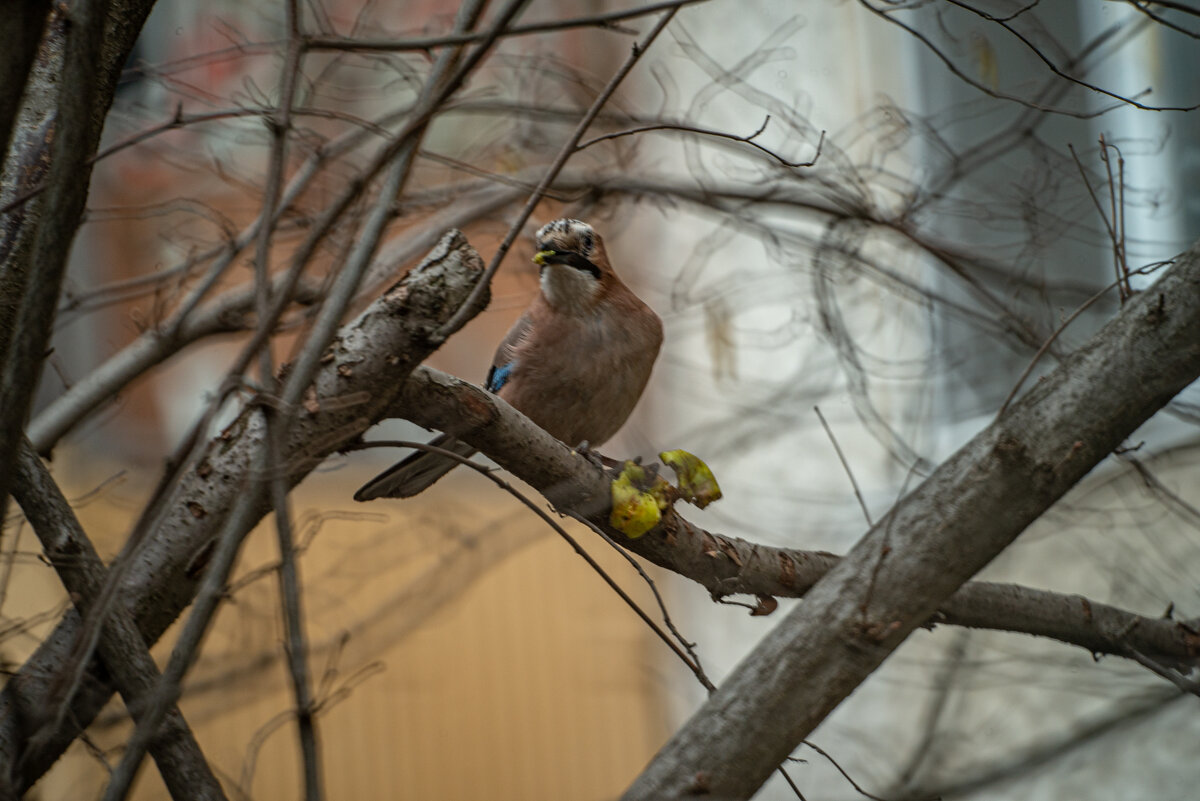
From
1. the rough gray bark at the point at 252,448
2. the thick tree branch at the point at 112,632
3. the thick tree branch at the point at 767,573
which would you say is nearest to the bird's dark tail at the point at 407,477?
the thick tree branch at the point at 767,573

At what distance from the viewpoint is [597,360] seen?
2.58m

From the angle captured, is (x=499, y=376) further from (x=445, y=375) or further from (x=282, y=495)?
(x=282, y=495)

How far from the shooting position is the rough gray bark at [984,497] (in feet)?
5.01

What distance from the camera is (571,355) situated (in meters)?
2.57

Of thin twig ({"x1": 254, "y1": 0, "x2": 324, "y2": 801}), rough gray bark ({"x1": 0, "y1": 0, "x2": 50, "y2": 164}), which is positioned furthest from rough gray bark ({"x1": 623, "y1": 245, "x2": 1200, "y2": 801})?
rough gray bark ({"x1": 0, "y1": 0, "x2": 50, "y2": 164})

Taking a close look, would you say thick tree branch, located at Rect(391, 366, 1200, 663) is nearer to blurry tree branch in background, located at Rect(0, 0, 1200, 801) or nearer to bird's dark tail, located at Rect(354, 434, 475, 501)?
blurry tree branch in background, located at Rect(0, 0, 1200, 801)

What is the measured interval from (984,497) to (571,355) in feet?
3.94

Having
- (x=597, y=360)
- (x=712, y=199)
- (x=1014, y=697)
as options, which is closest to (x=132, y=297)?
(x=597, y=360)

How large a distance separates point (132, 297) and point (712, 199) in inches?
67.7

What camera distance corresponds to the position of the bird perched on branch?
2559 millimetres

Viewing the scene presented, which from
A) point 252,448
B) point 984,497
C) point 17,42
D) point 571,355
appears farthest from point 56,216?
point 571,355

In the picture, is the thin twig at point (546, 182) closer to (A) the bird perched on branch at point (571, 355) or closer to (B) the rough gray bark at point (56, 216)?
(B) the rough gray bark at point (56, 216)

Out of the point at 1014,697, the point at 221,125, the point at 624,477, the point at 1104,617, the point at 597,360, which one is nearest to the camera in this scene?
the point at 624,477

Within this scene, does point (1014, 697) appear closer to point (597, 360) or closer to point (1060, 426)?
point (597, 360)
